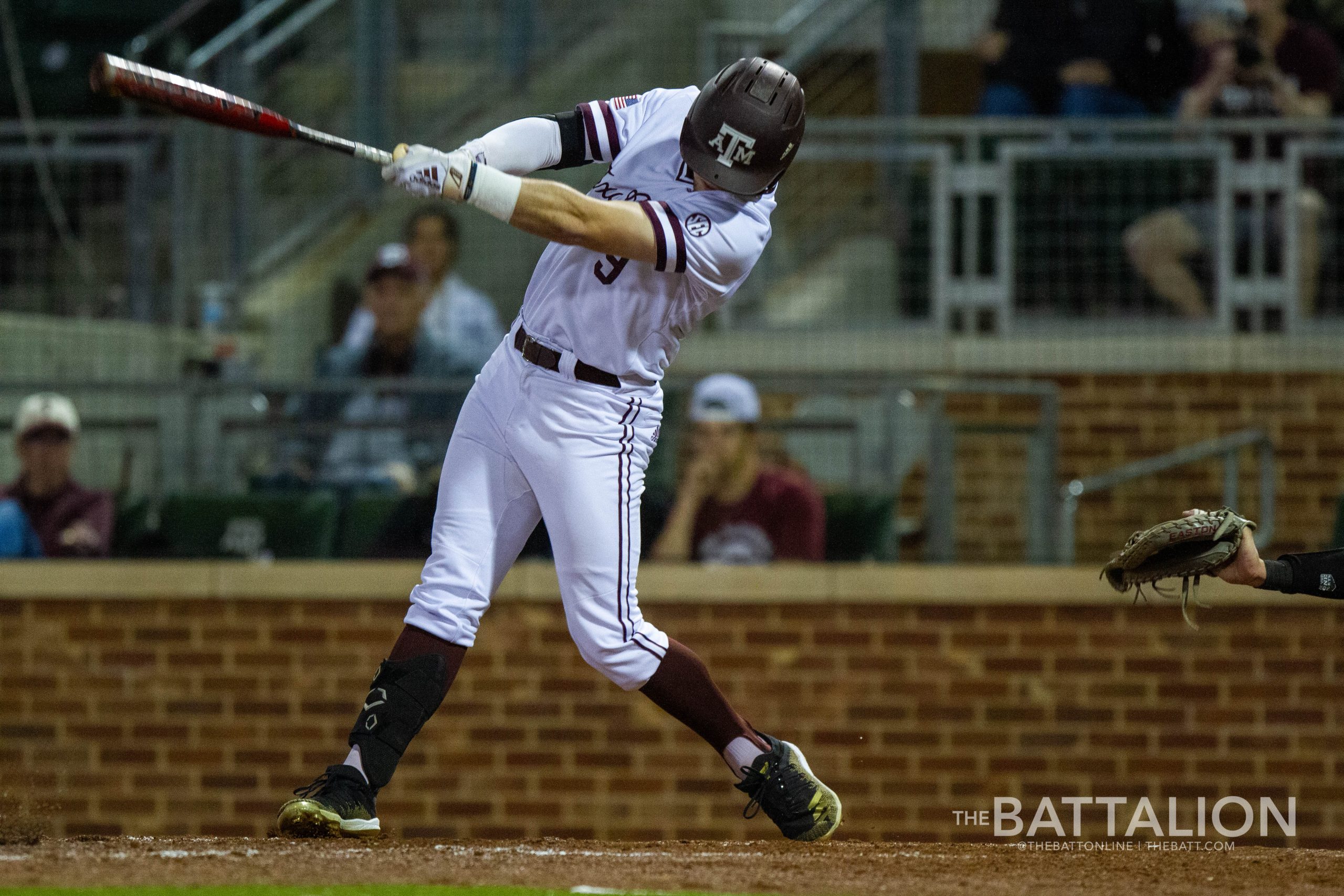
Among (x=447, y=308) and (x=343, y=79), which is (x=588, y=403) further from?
(x=343, y=79)

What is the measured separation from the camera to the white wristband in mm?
3662

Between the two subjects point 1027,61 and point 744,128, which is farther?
point 1027,61

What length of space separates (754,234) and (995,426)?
2.71 meters

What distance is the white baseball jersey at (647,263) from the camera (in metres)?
3.90

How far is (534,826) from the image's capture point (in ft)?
20.7

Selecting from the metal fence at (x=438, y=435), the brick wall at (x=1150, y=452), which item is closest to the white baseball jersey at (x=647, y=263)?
the metal fence at (x=438, y=435)

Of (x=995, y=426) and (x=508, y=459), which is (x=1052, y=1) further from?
(x=508, y=459)

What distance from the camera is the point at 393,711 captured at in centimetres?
395

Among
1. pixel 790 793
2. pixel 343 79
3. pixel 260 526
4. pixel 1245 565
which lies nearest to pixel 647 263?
pixel 790 793

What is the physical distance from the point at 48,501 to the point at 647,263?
3.54 metres

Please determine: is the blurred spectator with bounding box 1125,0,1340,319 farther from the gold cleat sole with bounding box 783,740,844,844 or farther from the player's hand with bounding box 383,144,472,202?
the player's hand with bounding box 383,144,472,202

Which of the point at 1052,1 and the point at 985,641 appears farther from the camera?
the point at 1052,1

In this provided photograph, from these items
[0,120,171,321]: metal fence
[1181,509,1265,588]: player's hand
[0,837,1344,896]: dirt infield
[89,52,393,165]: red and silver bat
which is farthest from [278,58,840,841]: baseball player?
[0,120,171,321]: metal fence

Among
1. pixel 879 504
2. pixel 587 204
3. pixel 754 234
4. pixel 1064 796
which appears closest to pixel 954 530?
pixel 879 504
